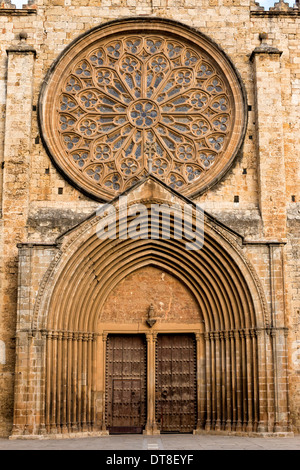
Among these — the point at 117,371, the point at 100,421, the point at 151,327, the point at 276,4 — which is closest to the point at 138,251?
the point at 151,327

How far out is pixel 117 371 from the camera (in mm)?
15398

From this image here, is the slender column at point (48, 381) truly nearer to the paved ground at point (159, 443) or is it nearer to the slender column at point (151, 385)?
the paved ground at point (159, 443)

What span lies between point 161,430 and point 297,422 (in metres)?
2.99

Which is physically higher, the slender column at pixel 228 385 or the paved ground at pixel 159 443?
the slender column at pixel 228 385

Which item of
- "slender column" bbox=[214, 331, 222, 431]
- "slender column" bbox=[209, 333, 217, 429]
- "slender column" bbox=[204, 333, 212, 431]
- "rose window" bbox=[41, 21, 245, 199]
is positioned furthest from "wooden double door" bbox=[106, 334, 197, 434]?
"rose window" bbox=[41, 21, 245, 199]

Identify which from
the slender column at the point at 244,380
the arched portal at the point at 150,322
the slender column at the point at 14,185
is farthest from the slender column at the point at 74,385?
the slender column at the point at 244,380

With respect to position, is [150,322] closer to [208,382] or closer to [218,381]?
[208,382]

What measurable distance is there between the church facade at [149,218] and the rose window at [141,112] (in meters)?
0.04

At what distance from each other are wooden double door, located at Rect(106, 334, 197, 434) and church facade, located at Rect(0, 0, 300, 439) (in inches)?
1.3

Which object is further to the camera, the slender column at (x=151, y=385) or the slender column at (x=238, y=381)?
the slender column at (x=151, y=385)

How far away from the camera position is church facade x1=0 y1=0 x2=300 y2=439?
14383 millimetres

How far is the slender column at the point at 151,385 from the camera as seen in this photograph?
49.0 ft

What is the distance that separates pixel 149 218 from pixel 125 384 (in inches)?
149

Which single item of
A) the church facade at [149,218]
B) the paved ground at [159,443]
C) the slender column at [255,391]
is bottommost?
the paved ground at [159,443]
